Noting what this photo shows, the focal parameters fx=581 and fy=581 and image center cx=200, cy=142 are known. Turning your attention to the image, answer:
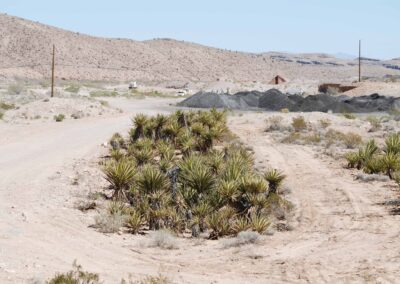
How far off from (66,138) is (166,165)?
10746 millimetres

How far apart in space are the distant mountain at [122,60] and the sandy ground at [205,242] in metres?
88.9

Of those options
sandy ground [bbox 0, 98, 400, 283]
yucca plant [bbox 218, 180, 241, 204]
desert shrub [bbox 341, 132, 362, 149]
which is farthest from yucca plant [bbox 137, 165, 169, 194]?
desert shrub [bbox 341, 132, 362, 149]

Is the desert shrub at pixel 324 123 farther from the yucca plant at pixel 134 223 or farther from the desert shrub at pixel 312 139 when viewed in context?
the yucca plant at pixel 134 223

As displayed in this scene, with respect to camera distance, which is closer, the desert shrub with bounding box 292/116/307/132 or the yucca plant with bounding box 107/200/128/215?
the yucca plant with bounding box 107/200/128/215

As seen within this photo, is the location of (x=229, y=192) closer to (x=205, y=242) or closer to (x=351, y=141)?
(x=205, y=242)

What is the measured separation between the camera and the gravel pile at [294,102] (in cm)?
4612

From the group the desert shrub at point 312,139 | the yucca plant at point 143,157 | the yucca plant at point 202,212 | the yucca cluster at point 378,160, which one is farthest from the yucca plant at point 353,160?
the yucca plant at point 202,212

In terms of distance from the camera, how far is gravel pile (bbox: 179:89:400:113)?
46125mm

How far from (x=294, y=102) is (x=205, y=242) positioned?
38743 mm

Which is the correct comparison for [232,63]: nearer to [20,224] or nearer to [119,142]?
[119,142]

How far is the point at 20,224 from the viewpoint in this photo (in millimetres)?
11094

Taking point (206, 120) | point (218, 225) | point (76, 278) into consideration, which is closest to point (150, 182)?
point (218, 225)

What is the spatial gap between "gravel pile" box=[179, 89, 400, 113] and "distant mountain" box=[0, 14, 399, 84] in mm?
55093

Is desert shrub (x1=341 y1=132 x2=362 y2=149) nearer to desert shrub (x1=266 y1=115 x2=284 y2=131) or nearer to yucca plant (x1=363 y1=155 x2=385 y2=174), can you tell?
desert shrub (x1=266 y1=115 x2=284 y2=131)
